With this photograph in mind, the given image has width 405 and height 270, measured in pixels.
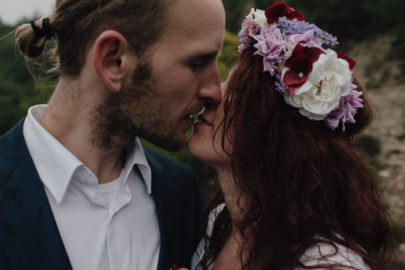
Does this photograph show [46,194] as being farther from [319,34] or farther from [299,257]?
[319,34]

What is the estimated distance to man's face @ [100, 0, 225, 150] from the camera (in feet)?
6.52

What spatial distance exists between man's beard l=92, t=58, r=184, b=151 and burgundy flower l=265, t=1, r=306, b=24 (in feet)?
2.34

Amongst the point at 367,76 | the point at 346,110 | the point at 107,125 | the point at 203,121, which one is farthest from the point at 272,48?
the point at 367,76

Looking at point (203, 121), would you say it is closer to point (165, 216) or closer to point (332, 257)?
point (165, 216)

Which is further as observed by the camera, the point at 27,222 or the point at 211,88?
the point at 211,88

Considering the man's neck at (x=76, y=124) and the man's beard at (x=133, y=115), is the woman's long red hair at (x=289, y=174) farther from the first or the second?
the man's neck at (x=76, y=124)

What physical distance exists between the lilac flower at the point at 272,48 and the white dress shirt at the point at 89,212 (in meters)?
0.90

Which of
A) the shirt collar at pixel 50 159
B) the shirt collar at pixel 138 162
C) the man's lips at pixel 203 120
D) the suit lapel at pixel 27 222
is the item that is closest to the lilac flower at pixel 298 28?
the man's lips at pixel 203 120

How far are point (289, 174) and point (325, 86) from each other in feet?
Answer: 1.64

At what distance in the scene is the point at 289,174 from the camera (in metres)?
2.13

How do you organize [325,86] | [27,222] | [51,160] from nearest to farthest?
[27,222], [51,160], [325,86]

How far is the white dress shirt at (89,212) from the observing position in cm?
182

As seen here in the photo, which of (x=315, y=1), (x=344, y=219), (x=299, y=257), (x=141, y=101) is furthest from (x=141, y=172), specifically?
(x=315, y=1)

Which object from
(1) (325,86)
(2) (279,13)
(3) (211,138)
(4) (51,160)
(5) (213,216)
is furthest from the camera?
(5) (213,216)
